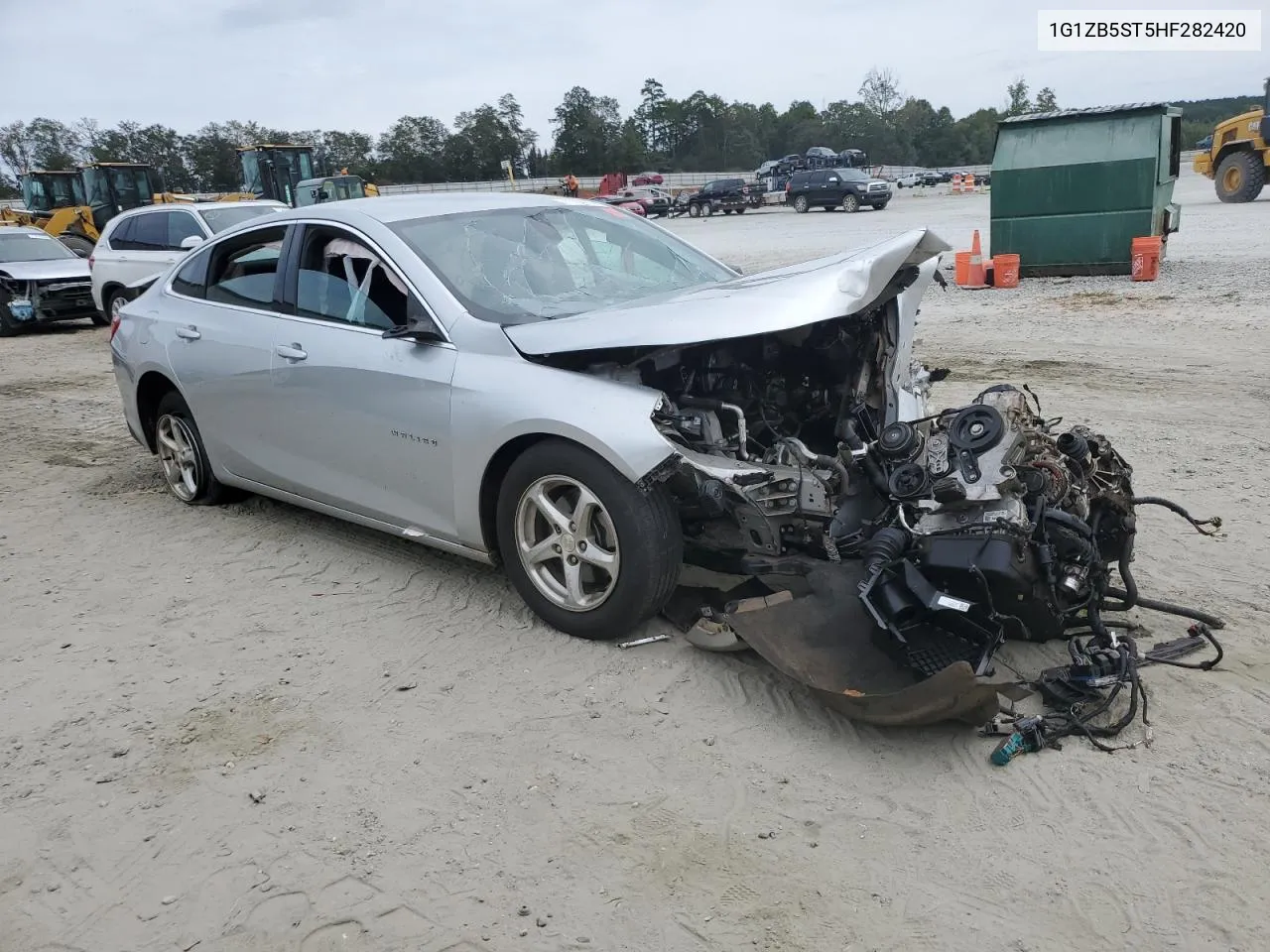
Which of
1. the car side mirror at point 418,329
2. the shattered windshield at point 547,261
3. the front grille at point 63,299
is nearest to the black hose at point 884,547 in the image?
the shattered windshield at point 547,261

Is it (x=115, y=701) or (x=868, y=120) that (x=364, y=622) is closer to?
(x=115, y=701)

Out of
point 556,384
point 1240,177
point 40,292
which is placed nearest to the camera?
point 556,384

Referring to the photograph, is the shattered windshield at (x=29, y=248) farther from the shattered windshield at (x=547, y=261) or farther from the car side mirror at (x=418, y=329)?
the car side mirror at (x=418, y=329)

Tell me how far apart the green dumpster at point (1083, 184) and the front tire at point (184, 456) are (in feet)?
38.9

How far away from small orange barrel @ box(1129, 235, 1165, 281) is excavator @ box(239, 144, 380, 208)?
17.0m

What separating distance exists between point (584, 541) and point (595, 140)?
94346 mm

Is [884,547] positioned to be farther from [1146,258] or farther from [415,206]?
[1146,258]

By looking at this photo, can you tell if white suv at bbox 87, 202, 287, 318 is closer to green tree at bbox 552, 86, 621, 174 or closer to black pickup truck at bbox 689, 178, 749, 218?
black pickup truck at bbox 689, 178, 749, 218

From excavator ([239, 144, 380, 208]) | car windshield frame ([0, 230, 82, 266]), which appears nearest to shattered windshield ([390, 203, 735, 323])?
car windshield frame ([0, 230, 82, 266])

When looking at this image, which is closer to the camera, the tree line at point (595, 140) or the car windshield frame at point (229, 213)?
the car windshield frame at point (229, 213)

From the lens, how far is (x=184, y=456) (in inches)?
235

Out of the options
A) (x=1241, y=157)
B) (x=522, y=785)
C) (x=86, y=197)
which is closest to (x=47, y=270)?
(x=86, y=197)

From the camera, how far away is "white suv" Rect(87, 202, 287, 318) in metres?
13.1

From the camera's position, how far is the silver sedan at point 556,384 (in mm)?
3717
